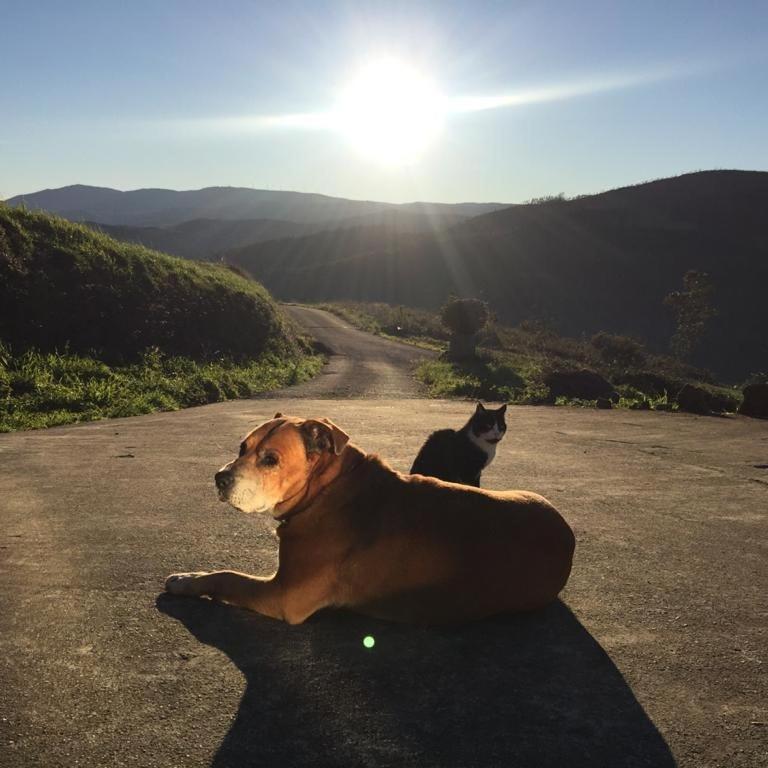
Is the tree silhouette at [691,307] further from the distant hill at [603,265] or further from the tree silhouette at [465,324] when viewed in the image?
the tree silhouette at [465,324]

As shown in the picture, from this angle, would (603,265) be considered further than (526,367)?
Yes

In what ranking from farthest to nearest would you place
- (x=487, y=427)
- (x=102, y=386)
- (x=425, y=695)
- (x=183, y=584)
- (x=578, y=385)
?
(x=578, y=385) → (x=102, y=386) → (x=487, y=427) → (x=183, y=584) → (x=425, y=695)

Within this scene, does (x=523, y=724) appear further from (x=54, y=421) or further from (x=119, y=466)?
(x=54, y=421)

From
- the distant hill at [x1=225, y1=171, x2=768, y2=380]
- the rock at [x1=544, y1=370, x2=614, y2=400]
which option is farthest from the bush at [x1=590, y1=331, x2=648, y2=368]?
the distant hill at [x1=225, y1=171, x2=768, y2=380]

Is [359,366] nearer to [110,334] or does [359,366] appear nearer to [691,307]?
[110,334]

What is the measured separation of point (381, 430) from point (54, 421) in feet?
19.0

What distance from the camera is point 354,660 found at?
303 centimetres

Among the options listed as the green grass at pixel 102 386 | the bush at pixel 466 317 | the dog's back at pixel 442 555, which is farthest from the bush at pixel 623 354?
the dog's back at pixel 442 555

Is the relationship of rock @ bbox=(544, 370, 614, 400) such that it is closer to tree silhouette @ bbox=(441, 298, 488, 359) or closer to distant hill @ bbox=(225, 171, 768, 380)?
tree silhouette @ bbox=(441, 298, 488, 359)

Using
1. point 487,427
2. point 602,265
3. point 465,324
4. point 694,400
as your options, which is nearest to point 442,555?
point 487,427

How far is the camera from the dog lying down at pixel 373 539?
127 inches

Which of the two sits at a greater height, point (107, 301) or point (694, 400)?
point (107, 301)

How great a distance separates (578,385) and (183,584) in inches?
647

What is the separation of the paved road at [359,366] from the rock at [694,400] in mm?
7181
